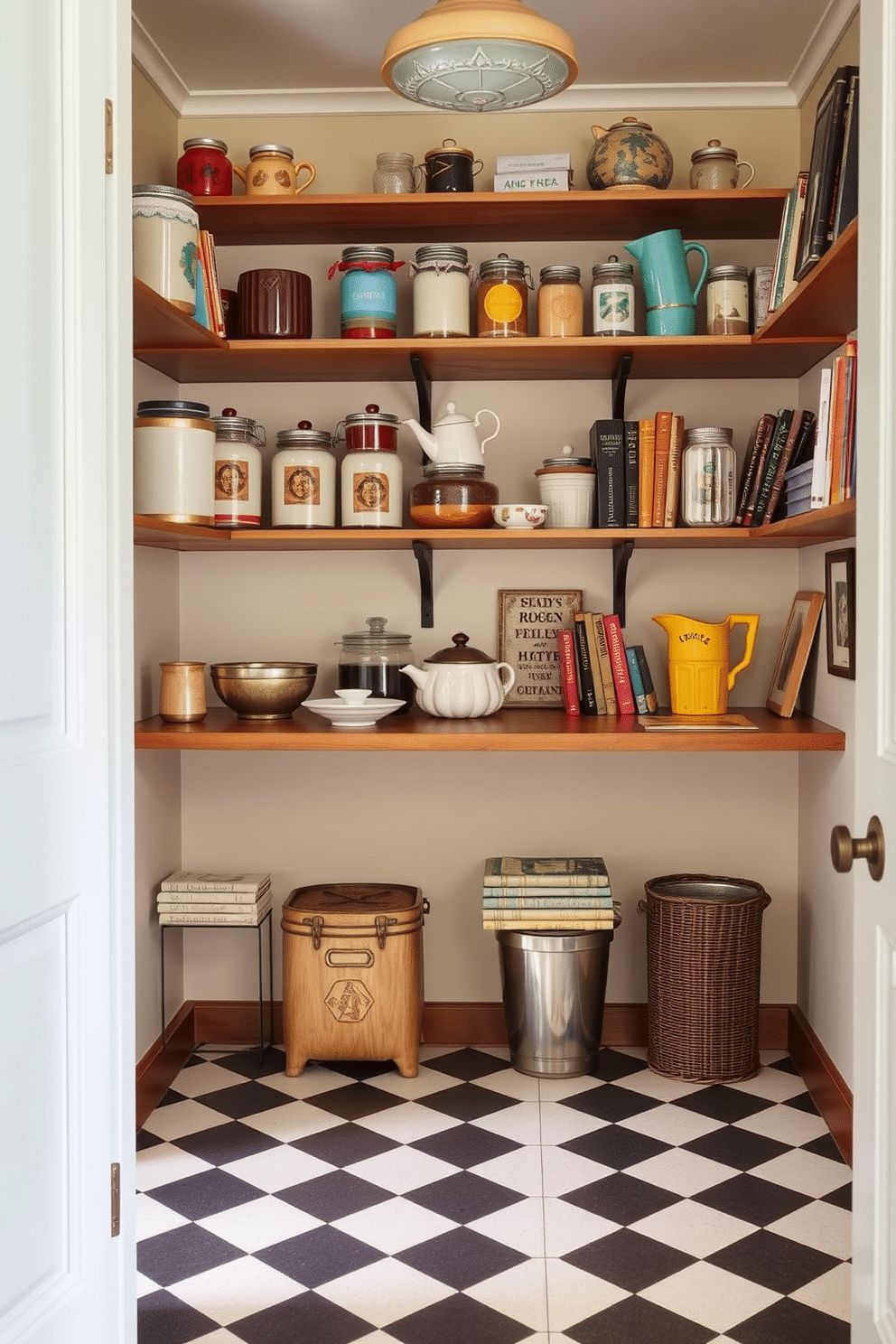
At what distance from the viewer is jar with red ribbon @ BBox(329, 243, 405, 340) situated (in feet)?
10.2

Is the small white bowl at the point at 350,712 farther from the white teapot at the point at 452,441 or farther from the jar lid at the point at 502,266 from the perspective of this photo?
the jar lid at the point at 502,266

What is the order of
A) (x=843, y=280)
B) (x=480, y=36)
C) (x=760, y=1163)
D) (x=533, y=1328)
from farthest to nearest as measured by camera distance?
(x=760, y=1163) → (x=843, y=280) → (x=533, y=1328) → (x=480, y=36)

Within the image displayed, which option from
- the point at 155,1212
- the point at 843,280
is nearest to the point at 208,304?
the point at 843,280

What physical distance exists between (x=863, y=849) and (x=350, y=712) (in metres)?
1.78

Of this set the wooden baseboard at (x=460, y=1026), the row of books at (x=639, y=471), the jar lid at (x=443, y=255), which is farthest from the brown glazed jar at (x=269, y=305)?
the wooden baseboard at (x=460, y=1026)

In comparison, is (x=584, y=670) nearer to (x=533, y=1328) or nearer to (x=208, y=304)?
(x=208, y=304)

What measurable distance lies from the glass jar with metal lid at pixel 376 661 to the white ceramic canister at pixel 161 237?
3.15ft

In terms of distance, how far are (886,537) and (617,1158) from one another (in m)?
1.78

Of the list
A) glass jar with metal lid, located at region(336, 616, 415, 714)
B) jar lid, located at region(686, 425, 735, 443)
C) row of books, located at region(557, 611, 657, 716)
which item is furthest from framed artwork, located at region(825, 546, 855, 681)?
glass jar with metal lid, located at region(336, 616, 415, 714)

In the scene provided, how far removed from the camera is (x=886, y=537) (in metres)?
1.40

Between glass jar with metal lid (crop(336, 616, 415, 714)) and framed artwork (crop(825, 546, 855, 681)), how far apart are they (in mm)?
1039

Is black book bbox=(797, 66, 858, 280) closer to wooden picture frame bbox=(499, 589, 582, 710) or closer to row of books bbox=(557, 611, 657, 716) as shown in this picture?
row of books bbox=(557, 611, 657, 716)

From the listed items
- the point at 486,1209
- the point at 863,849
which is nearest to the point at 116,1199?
the point at 486,1209

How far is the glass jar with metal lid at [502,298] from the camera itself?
3.10 metres
